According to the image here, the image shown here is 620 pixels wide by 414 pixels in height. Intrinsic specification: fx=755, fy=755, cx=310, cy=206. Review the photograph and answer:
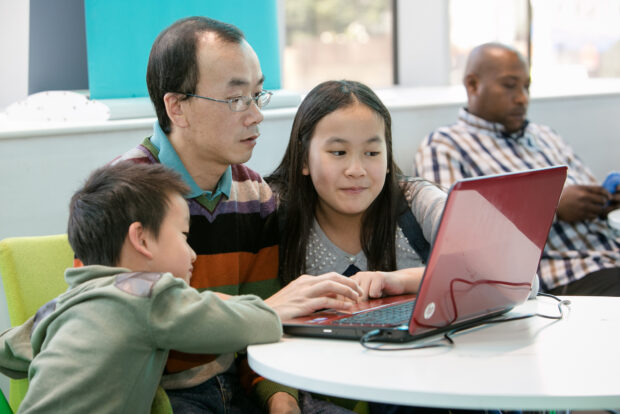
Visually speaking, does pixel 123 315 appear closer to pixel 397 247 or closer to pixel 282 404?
pixel 282 404

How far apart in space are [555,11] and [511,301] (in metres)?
3.26

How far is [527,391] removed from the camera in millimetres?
1001

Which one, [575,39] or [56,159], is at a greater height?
[575,39]

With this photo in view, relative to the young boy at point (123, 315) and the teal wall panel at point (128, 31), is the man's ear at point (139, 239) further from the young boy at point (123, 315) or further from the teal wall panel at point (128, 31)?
the teal wall panel at point (128, 31)

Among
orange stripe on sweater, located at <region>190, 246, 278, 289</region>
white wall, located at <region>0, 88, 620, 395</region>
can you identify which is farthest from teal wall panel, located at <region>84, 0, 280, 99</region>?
orange stripe on sweater, located at <region>190, 246, 278, 289</region>

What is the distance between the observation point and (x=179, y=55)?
1763 millimetres

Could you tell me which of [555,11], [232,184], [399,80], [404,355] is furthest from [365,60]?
[404,355]

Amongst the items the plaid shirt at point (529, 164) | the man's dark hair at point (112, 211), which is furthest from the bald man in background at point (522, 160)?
the man's dark hair at point (112, 211)

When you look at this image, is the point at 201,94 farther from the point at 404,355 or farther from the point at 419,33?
the point at 419,33

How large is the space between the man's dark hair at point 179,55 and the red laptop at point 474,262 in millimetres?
695

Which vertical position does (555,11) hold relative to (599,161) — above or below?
above

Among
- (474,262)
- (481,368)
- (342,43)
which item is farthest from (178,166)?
(342,43)

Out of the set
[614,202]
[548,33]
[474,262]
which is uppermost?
[548,33]

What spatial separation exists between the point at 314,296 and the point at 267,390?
0.31 metres
